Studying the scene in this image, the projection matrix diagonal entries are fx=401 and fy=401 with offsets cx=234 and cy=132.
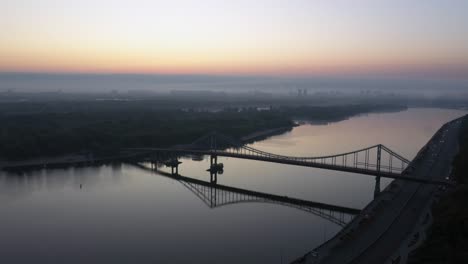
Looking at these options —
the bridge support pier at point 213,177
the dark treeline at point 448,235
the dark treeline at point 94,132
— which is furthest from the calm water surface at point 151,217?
the dark treeline at point 94,132

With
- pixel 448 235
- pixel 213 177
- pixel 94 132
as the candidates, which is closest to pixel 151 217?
pixel 213 177

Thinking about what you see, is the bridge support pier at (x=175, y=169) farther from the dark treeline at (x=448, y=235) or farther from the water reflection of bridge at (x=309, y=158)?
the dark treeline at (x=448, y=235)

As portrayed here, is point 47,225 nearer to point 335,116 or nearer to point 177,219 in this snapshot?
point 177,219

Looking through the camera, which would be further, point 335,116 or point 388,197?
point 335,116

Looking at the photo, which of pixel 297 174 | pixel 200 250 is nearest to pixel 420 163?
pixel 297 174

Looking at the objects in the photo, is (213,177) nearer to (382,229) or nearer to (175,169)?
(175,169)

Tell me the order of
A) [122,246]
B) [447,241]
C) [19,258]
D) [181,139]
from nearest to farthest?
1. [447,241]
2. [19,258]
3. [122,246]
4. [181,139]
